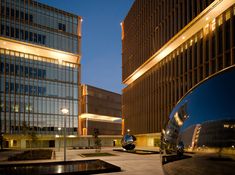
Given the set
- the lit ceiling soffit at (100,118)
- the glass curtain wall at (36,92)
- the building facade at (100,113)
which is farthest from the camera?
the lit ceiling soffit at (100,118)

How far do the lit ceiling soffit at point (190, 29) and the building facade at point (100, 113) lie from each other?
30.2 metres

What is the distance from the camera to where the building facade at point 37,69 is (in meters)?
65.0

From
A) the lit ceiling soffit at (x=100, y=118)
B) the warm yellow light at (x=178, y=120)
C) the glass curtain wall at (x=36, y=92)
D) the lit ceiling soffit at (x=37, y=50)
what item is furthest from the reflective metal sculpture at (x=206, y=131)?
the lit ceiling soffit at (x=100, y=118)

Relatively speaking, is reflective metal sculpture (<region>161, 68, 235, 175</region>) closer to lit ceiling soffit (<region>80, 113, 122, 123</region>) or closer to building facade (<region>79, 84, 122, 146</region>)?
building facade (<region>79, 84, 122, 146</region>)

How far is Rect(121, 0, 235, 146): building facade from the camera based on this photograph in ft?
112

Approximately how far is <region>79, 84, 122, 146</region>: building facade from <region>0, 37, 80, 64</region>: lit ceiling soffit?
17.5 m

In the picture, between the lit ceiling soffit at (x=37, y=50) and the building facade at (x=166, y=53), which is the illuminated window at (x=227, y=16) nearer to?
the building facade at (x=166, y=53)

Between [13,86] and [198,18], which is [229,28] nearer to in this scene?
[198,18]

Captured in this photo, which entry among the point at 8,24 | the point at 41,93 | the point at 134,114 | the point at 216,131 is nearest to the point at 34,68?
the point at 41,93

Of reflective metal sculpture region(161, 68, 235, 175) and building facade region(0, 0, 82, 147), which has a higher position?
building facade region(0, 0, 82, 147)

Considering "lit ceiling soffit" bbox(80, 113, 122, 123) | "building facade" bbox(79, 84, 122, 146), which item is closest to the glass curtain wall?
"building facade" bbox(79, 84, 122, 146)

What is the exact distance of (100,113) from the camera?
3895 inches

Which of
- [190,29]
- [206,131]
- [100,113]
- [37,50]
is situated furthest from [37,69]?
[206,131]

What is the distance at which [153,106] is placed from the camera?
57.9 m
